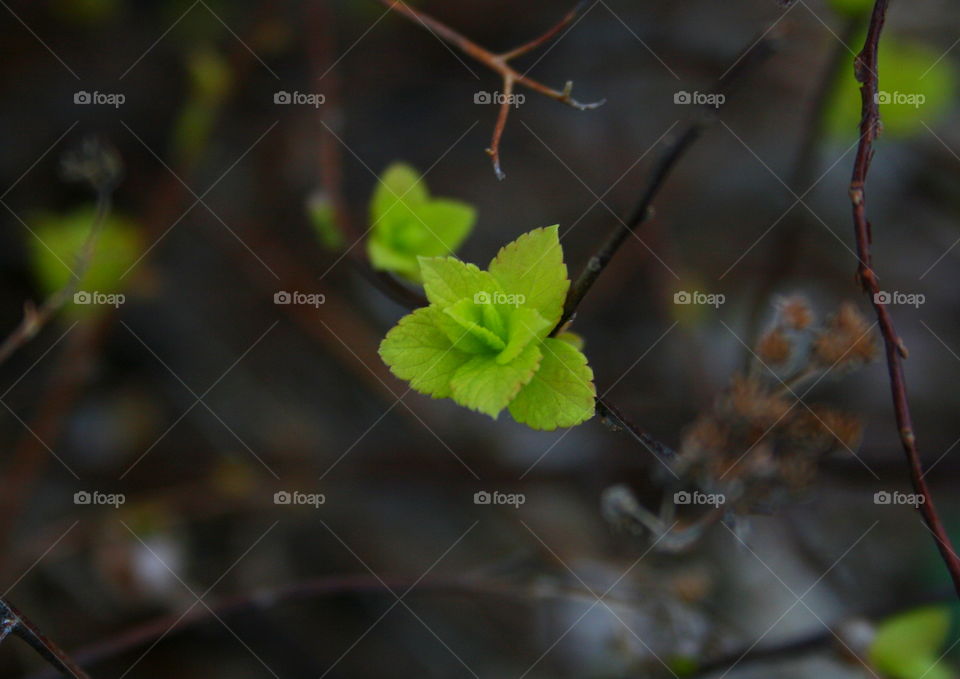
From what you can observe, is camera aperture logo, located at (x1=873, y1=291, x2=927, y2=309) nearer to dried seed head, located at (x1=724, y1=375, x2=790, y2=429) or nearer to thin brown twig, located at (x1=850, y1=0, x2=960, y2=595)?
dried seed head, located at (x1=724, y1=375, x2=790, y2=429)

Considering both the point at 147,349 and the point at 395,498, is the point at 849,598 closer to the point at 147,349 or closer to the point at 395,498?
the point at 395,498

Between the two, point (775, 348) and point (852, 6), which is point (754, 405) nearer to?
point (775, 348)

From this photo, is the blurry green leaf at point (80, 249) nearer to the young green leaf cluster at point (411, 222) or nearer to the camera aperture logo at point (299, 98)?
the camera aperture logo at point (299, 98)

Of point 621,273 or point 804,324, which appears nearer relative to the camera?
point 804,324

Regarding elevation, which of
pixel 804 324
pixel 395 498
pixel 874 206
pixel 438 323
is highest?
pixel 438 323

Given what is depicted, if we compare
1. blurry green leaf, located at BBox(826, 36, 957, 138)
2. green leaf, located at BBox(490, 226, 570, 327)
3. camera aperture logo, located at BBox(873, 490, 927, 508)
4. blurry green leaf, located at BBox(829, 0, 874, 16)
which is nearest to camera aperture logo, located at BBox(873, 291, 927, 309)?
blurry green leaf, located at BBox(826, 36, 957, 138)

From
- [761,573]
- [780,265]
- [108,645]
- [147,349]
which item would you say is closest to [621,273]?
[780,265]

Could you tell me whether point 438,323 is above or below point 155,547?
above
